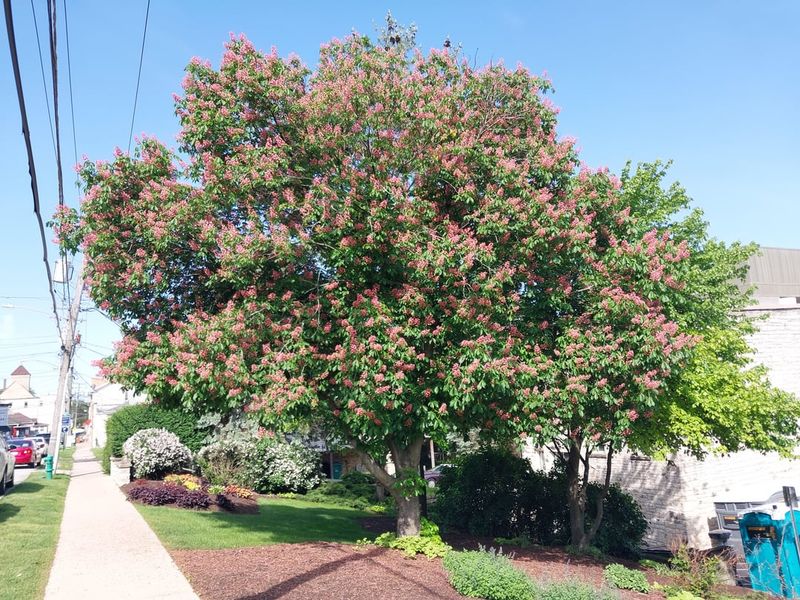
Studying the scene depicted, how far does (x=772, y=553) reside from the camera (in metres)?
11.7

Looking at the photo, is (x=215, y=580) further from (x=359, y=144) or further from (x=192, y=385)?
(x=359, y=144)

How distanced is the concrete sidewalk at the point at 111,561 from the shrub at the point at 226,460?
213 inches

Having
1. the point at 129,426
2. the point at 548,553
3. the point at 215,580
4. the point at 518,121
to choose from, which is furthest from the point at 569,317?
the point at 129,426

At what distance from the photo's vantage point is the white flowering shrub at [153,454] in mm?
19156

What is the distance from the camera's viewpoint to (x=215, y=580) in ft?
27.9

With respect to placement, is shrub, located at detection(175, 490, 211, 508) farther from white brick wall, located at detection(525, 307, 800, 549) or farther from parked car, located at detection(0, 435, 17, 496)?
white brick wall, located at detection(525, 307, 800, 549)

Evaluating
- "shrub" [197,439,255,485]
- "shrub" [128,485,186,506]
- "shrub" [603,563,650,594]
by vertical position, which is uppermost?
"shrub" [197,439,255,485]

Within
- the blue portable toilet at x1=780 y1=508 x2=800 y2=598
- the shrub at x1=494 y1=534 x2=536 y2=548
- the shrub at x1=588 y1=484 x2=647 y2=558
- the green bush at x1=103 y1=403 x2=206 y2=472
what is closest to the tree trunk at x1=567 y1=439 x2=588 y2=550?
the shrub at x1=588 y1=484 x2=647 y2=558

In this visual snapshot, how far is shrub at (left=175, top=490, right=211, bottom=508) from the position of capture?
15.8 m

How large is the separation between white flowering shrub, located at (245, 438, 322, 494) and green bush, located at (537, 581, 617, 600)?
567 inches

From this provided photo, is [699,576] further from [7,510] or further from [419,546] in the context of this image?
[7,510]

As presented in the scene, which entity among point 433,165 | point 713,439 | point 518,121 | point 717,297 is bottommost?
point 713,439

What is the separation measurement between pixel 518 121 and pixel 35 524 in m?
12.4

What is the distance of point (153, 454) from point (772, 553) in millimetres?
16566
